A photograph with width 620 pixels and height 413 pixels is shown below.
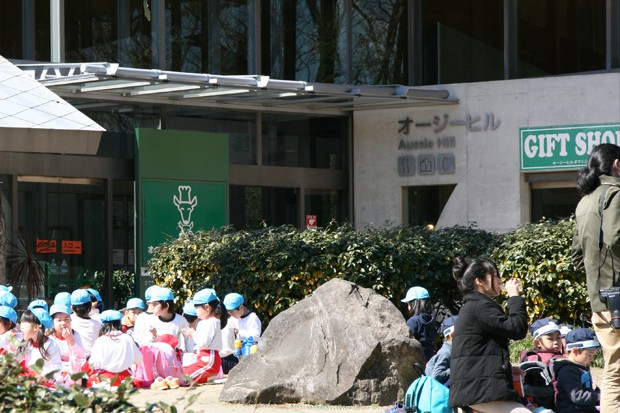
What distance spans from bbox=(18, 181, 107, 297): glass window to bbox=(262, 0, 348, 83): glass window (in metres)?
4.51

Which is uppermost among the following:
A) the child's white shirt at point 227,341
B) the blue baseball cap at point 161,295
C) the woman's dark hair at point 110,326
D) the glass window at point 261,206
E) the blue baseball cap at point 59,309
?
the glass window at point 261,206

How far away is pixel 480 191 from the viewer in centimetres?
2039

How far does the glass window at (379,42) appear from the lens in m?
21.6

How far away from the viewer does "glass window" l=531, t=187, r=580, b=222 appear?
20.2 meters

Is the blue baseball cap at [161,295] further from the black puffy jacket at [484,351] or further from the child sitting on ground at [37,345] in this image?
the black puffy jacket at [484,351]

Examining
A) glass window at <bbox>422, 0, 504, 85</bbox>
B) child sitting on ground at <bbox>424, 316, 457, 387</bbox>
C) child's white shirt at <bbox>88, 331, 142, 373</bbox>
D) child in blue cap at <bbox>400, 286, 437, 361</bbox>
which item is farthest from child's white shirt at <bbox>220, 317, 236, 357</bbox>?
glass window at <bbox>422, 0, 504, 85</bbox>

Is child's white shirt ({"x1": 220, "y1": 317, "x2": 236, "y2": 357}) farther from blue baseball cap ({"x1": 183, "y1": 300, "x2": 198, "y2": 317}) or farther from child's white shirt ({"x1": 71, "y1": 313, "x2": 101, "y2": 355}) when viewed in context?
child's white shirt ({"x1": 71, "y1": 313, "x2": 101, "y2": 355})

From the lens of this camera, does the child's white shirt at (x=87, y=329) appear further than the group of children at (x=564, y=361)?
Yes

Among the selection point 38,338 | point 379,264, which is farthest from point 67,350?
point 379,264

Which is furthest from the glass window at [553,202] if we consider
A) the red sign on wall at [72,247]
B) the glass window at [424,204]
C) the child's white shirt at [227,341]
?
the child's white shirt at [227,341]

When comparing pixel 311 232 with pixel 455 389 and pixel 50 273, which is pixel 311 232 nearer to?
pixel 50 273

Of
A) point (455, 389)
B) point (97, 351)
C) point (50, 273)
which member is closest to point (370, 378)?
point (97, 351)

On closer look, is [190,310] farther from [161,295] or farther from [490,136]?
[490,136]

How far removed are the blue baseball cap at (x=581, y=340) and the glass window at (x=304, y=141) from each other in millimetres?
13668
